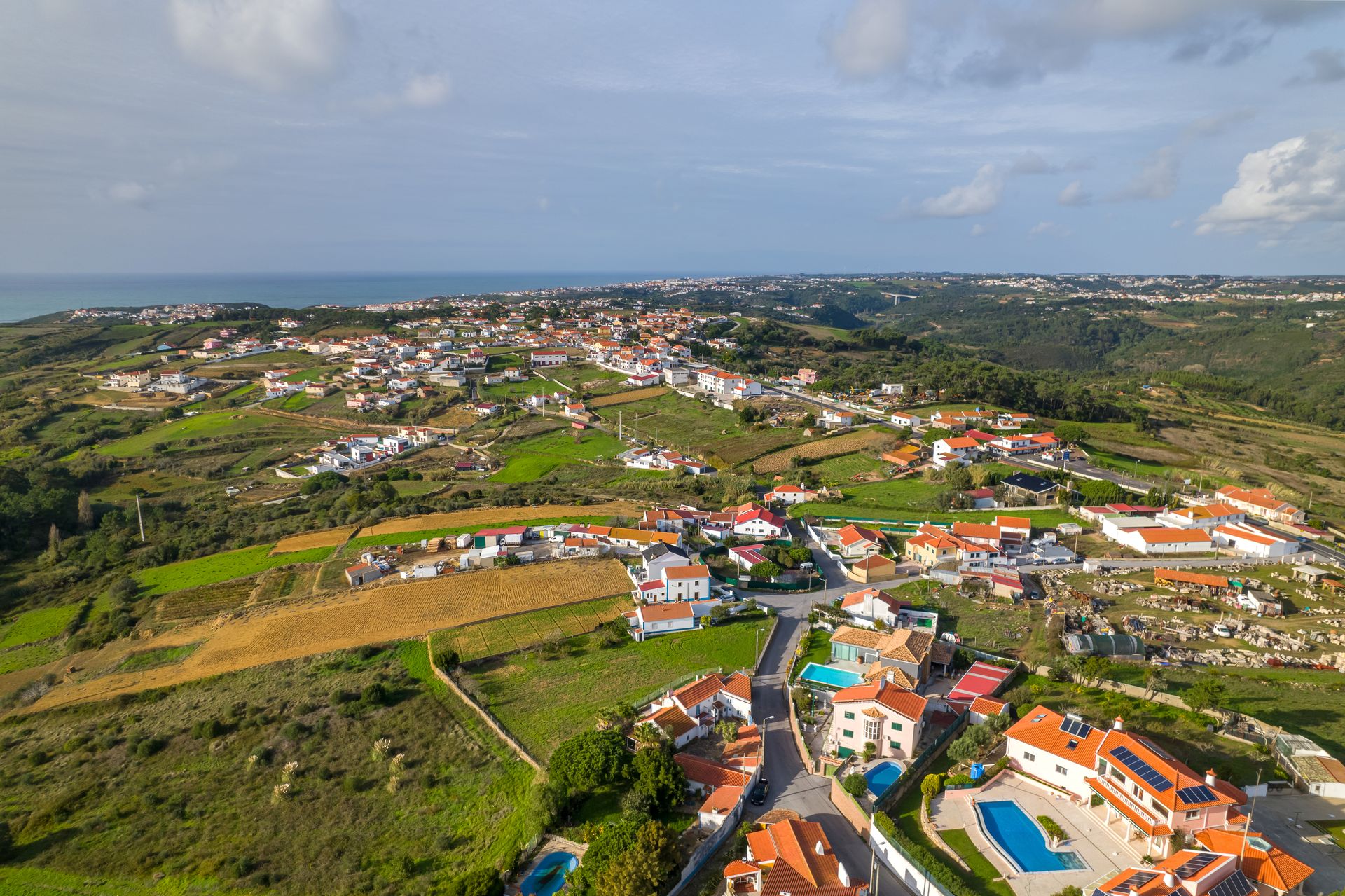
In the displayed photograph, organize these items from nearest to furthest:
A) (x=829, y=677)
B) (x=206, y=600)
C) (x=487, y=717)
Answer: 1. (x=487, y=717)
2. (x=829, y=677)
3. (x=206, y=600)

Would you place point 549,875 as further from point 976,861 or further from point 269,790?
point 269,790

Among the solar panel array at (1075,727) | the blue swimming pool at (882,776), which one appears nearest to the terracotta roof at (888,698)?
the blue swimming pool at (882,776)

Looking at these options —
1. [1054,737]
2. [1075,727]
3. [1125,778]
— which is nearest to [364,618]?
[1054,737]

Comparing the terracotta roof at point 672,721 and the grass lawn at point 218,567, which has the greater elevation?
the terracotta roof at point 672,721

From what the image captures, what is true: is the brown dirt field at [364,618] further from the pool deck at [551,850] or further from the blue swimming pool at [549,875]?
the blue swimming pool at [549,875]

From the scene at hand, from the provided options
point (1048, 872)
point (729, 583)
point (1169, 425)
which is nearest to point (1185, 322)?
point (1169, 425)

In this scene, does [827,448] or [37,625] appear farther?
[827,448]
